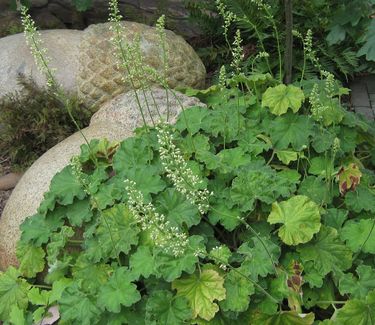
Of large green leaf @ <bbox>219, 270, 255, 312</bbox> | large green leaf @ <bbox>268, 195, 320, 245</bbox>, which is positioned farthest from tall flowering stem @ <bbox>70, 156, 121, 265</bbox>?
large green leaf @ <bbox>268, 195, 320, 245</bbox>

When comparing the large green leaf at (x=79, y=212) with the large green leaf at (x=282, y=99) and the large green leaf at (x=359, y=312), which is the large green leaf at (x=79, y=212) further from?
the large green leaf at (x=359, y=312)

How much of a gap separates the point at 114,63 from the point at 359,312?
255cm

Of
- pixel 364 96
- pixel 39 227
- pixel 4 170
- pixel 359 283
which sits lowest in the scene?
pixel 4 170

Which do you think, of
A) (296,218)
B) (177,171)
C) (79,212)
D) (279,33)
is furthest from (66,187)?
(279,33)

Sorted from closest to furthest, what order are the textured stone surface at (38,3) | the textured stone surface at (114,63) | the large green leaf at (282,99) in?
the large green leaf at (282,99) < the textured stone surface at (114,63) < the textured stone surface at (38,3)

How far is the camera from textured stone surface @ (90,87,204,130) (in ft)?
12.7

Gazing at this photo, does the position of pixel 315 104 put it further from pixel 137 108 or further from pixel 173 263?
pixel 137 108

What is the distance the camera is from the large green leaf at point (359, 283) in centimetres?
266

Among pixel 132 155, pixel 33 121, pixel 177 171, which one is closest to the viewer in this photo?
pixel 177 171

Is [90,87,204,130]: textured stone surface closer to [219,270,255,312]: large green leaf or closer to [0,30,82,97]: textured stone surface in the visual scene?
[0,30,82,97]: textured stone surface

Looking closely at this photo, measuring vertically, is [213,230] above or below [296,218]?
below

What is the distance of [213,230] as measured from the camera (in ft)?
10.1

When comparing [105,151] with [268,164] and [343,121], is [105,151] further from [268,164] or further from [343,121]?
[343,121]

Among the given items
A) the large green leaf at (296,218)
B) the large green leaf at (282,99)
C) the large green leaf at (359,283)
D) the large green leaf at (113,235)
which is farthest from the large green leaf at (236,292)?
the large green leaf at (282,99)
